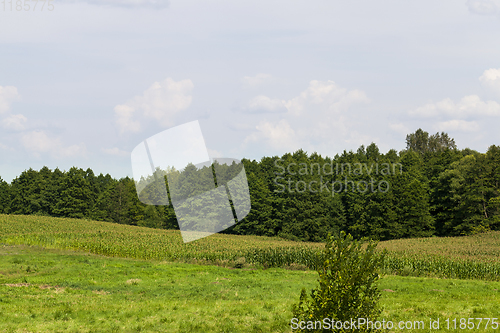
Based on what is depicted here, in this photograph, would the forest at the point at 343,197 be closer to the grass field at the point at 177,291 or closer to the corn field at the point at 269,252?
the corn field at the point at 269,252

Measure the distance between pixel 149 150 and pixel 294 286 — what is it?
12.8 meters

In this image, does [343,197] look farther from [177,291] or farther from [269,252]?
[177,291]

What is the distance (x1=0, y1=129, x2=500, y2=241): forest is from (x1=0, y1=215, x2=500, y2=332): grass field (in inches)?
945

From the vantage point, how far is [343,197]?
2921 inches

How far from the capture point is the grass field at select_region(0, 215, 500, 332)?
12453 millimetres

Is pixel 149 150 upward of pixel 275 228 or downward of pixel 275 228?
upward

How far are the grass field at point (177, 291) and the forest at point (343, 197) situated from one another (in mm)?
24001

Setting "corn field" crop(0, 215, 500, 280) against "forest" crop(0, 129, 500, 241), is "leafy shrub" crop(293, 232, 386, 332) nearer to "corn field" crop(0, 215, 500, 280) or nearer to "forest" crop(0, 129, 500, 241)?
"corn field" crop(0, 215, 500, 280)

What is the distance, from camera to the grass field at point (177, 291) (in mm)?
12453

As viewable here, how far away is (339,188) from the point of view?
75.9 meters

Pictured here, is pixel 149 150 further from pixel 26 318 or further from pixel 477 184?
pixel 477 184

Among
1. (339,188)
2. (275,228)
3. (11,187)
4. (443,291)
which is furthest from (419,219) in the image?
(11,187)

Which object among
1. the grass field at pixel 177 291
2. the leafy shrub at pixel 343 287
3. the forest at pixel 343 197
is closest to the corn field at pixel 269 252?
the grass field at pixel 177 291

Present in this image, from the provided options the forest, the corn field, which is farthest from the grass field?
the forest
